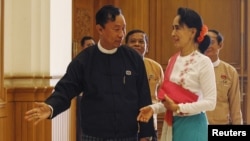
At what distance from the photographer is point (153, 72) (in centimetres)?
392

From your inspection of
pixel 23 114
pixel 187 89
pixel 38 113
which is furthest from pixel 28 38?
pixel 187 89

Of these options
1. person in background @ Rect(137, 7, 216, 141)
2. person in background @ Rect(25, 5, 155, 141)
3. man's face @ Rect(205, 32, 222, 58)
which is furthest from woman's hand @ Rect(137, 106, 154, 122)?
man's face @ Rect(205, 32, 222, 58)

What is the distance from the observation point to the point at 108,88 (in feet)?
8.56

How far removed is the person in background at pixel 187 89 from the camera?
2.48 m

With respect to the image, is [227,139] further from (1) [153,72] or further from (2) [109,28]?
(1) [153,72]

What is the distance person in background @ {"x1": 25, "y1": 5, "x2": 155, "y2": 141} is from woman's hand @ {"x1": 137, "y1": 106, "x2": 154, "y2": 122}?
4.0 inches

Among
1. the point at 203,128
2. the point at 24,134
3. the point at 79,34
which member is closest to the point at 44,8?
the point at 24,134

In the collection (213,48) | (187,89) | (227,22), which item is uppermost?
(227,22)

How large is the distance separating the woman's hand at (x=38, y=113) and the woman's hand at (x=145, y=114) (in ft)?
1.54

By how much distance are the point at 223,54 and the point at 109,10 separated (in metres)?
3.93

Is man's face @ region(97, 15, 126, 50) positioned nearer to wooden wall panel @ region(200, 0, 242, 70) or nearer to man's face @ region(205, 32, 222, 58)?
man's face @ region(205, 32, 222, 58)

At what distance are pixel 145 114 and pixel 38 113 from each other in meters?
0.55

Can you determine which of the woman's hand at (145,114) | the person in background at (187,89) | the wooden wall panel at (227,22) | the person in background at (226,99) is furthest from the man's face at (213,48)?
the wooden wall panel at (227,22)

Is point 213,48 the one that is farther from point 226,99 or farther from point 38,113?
point 38,113
